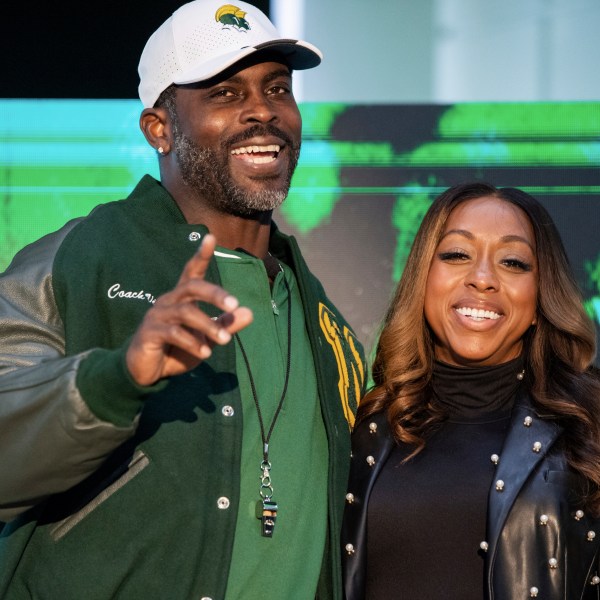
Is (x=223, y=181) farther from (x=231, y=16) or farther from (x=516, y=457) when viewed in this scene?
(x=516, y=457)

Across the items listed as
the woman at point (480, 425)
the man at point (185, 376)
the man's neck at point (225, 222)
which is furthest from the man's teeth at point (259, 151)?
the woman at point (480, 425)

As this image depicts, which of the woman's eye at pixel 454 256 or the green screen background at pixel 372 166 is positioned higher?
the green screen background at pixel 372 166

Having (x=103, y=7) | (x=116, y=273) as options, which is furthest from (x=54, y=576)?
(x=103, y=7)

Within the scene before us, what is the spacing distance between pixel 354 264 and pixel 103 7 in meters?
1.31

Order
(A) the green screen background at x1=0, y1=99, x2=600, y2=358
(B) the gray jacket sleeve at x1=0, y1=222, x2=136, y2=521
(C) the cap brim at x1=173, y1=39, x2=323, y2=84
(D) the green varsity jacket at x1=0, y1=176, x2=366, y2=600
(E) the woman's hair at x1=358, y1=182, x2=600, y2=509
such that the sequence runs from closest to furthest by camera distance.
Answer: (B) the gray jacket sleeve at x1=0, y1=222, x2=136, y2=521 < (D) the green varsity jacket at x1=0, y1=176, x2=366, y2=600 < (C) the cap brim at x1=173, y1=39, x2=323, y2=84 < (E) the woman's hair at x1=358, y1=182, x2=600, y2=509 < (A) the green screen background at x1=0, y1=99, x2=600, y2=358

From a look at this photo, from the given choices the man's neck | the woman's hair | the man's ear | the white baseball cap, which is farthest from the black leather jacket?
the white baseball cap

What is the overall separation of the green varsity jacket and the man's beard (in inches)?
9.7

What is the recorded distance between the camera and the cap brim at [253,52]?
9.51 ft

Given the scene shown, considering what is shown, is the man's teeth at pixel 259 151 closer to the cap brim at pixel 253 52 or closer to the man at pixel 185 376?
the man at pixel 185 376

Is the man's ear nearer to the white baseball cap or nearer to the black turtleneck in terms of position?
the white baseball cap

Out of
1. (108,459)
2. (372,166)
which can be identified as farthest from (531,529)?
(372,166)

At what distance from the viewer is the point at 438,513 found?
2.89m

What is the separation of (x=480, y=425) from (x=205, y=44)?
1198 mm

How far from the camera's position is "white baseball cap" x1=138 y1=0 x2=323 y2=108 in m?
2.97
